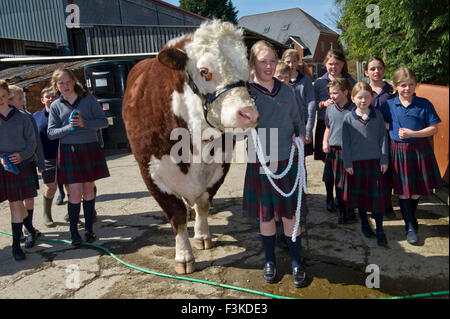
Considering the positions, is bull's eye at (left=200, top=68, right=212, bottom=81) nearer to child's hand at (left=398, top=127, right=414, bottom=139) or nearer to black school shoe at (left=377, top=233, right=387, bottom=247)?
child's hand at (left=398, top=127, right=414, bottom=139)

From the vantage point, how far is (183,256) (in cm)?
262

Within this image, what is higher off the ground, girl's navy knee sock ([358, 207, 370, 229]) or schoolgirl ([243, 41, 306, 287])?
schoolgirl ([243, 41, 306, 287])

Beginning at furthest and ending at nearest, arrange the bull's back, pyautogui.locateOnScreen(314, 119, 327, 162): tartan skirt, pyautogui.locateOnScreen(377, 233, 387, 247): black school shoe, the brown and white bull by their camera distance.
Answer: pyautogui.locateOnScreen(314, 119, 327, 162): tartan skirt → pyautogui.locateOnScreen(377, 233, 387, 247): black school shoe → the bull's back → the brown and white bull

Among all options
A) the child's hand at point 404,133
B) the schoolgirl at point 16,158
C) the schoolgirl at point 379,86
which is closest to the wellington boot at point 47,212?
the schoolgirl at point 16,158

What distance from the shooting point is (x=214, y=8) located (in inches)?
1515

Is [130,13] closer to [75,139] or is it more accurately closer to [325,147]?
[75,139]

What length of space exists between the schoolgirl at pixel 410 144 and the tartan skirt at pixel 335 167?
1.43 feet

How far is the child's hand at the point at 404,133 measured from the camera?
2740 millimetres

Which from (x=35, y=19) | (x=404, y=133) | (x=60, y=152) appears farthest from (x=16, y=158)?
(x=35, y=19)

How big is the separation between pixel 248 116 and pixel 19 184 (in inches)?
87.1

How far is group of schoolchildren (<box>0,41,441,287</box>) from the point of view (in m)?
2.38

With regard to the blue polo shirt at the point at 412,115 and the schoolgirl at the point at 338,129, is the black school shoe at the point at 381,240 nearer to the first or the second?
the schoolgirl at the point at 338,129

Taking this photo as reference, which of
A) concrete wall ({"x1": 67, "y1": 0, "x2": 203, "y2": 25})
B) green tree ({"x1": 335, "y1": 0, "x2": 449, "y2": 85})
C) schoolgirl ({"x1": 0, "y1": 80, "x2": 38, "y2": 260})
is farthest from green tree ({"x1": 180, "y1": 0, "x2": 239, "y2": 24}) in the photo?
schoolgirl ({"x1": 0, "y1": 80, "x2": 38, "y2": 260})

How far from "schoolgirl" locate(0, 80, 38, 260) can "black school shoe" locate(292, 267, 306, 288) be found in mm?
2282
